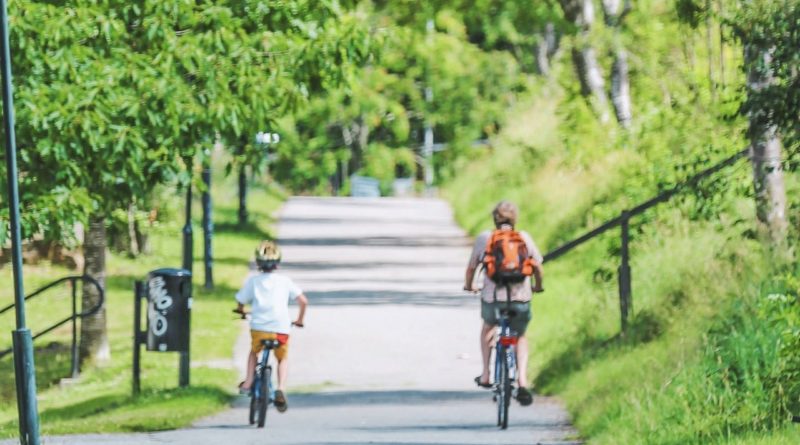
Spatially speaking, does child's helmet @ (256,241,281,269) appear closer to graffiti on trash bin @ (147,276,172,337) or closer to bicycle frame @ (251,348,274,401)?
bicycle frame @ (251,348,274,401)

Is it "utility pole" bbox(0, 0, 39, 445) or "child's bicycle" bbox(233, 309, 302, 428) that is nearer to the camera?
"utility pole" bbox(0, 0, 39, 445)

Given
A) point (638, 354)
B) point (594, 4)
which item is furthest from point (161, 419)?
point (594, 4)

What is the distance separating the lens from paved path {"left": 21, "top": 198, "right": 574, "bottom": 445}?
498 inches

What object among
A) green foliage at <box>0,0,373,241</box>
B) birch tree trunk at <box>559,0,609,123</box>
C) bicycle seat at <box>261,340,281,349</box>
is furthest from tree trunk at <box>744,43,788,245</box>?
birch tree trunk at <box>559,0,609,123</box>

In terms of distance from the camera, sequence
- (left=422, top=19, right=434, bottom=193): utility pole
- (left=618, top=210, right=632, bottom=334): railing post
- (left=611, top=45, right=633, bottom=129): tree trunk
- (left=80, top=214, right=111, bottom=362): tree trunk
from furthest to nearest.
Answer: (left=422, top=19, right=434, bottom=193): utility pole → (left=611, top=45, right=633, bottom=129): tree trunk → (left=80, top=214, right=111, bottom=362): tree trunk → (left=618, top=210, right=632, bottom=334): railing post

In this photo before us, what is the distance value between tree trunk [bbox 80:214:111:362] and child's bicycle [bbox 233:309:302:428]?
19.3ft

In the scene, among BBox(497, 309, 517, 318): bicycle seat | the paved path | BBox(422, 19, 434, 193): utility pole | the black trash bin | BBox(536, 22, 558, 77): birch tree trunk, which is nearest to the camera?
the paved path

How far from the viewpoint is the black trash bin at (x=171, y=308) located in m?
15.0

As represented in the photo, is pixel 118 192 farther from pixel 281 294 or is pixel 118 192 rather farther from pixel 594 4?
pixel 594 4

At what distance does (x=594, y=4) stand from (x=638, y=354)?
19.4m

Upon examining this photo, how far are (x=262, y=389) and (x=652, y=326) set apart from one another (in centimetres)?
352

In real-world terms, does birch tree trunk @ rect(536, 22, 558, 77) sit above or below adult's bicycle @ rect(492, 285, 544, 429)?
above

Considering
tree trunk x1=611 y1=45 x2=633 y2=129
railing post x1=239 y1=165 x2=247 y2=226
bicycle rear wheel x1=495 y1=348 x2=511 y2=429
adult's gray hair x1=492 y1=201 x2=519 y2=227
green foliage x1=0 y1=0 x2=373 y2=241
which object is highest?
tree trunk x1=611 y1=45 x2=633 y2=129

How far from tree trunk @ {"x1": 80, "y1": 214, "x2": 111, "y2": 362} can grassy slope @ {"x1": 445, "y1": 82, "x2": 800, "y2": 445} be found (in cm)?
435
